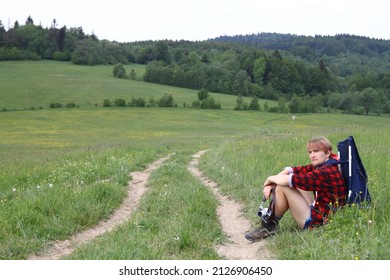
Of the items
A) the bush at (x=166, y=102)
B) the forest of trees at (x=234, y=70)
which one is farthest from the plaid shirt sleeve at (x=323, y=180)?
the forest of trees at (x=234, y=70)

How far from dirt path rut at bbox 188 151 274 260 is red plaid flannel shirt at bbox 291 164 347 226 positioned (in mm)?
936

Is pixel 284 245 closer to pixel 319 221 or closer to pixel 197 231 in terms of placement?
pixel 319 221

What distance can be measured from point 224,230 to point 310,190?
5.27 ft

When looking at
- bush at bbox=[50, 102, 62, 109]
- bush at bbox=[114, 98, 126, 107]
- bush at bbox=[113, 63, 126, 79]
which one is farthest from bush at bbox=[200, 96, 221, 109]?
bush at bbox=[113, 63, 126, 79]

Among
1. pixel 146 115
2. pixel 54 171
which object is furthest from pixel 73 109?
pixel 54 171

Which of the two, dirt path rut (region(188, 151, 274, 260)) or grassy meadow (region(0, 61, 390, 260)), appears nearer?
grassy meadow (region(0, 61, 390, 260))

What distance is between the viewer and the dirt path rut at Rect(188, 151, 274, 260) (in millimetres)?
5625

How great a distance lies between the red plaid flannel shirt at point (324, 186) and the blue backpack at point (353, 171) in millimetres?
127

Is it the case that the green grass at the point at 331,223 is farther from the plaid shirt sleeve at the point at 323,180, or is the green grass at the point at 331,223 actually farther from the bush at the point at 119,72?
the bush at the point at 119,72

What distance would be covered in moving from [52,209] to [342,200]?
4696 mm

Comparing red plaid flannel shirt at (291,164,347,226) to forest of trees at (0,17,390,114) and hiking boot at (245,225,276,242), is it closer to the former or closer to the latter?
hiking boot at (245,225,276,242)

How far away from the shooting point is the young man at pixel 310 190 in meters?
5.91

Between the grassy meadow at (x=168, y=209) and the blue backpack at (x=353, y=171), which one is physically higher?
the blue backpack at (x=353, y=171)

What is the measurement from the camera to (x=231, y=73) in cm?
11862
